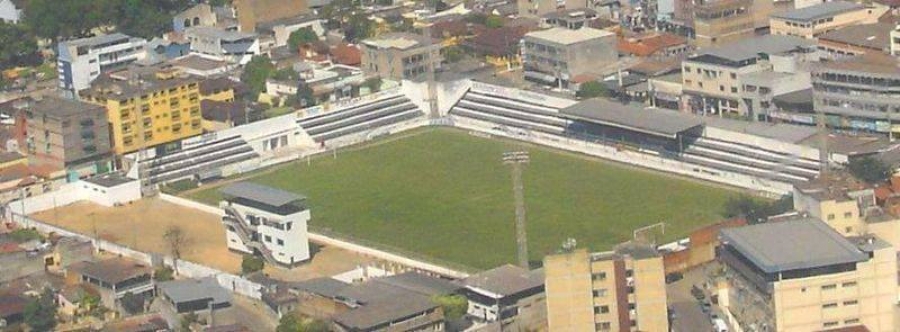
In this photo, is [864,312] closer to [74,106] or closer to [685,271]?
[685,271]

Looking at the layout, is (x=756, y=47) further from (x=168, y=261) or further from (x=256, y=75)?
(x=168, y=261)

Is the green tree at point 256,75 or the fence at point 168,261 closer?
the fence at point 168,261

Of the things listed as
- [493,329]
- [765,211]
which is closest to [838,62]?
[765,211]

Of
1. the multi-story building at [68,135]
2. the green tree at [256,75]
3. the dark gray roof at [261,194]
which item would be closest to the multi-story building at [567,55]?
the green tree at [256,75]

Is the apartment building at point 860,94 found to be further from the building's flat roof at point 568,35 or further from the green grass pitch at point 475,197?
the building's flat roof at point 568,35

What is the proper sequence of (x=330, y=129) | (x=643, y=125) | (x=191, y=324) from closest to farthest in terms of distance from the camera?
(x=191, y=324)
(x=643, y=125)
(x=330, y=129)
